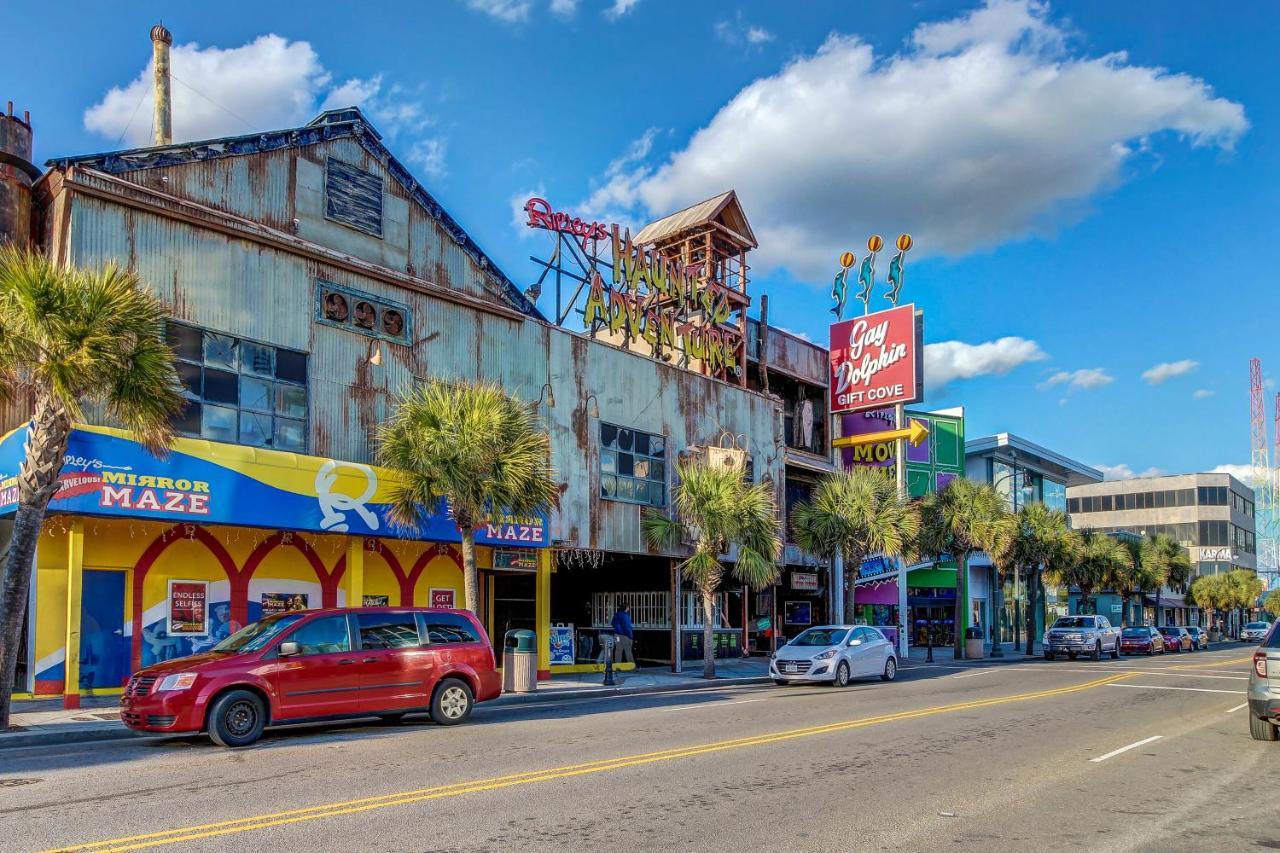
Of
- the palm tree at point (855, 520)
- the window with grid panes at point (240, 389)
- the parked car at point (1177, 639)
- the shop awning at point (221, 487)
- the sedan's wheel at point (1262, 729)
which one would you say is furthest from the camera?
the parked car at point (1177, 639)

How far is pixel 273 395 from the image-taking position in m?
20.3

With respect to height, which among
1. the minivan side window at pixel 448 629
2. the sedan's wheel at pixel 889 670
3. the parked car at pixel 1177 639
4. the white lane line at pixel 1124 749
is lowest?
the parked car at pixel 1177 639

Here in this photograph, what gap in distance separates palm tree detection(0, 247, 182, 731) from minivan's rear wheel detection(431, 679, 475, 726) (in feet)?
18.3

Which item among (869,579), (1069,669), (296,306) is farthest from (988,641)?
(296,306)

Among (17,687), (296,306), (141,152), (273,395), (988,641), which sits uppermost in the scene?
(141,152)

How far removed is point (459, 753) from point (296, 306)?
11930 mm

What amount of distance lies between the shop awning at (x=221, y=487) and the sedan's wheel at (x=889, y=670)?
1016 cm

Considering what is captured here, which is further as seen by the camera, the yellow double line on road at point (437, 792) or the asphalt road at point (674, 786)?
the asphalt road at point (674, 786)

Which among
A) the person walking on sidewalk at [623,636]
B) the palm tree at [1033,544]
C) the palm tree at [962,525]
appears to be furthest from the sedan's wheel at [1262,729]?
the palm tree at [1033,544]

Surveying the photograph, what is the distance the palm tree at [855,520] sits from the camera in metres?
31.9

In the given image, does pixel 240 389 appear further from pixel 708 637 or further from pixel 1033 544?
pixel 1033 544

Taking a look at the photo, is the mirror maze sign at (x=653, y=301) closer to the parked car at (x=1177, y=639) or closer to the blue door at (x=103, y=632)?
the blue door at (x=103, y=632)

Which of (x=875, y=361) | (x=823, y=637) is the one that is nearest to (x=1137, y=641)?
(x=875, y=361)

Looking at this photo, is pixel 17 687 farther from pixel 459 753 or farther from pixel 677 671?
pixel 677 671
